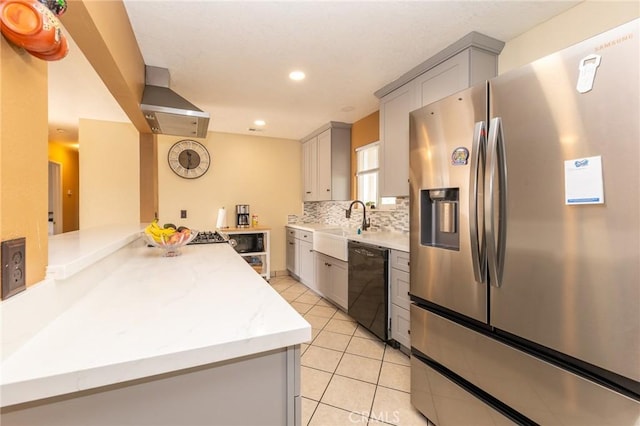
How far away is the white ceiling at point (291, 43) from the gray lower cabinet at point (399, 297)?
159 centimetres

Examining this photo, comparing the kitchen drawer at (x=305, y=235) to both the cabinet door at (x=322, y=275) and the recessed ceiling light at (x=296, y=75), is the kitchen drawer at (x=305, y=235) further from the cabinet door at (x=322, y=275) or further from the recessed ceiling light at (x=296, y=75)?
the recessed ceiling light at (x=296, y=75)

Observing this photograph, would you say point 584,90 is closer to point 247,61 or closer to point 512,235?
point 512,235

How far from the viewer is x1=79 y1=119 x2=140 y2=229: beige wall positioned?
3.92 m

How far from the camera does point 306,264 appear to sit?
4.18 metres

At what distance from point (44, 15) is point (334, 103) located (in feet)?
9.37

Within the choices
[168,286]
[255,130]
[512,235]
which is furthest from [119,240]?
[255,130]

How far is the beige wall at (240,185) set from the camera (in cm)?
428

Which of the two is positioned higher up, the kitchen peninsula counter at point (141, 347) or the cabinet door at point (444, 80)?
the cabinet door at point (444, 80)

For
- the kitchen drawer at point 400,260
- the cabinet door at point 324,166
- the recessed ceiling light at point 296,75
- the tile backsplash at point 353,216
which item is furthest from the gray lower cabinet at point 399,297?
the cabinet door at point 324,166

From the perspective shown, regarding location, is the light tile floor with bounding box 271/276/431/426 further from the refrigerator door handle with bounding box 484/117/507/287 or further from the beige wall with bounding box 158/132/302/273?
the beige wall with bounding box 158/132/302/273

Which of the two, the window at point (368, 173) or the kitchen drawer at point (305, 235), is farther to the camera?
the kitchen drawer at point (305, 235)

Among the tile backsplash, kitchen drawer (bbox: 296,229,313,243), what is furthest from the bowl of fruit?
kitchen drawer (bbox: 296,229,313,243)

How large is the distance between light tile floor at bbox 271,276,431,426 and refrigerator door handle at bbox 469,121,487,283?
1.04m

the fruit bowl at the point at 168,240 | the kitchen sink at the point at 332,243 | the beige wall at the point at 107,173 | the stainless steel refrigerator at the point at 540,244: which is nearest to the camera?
the stainless steel refrigerator at the point at 540,244
